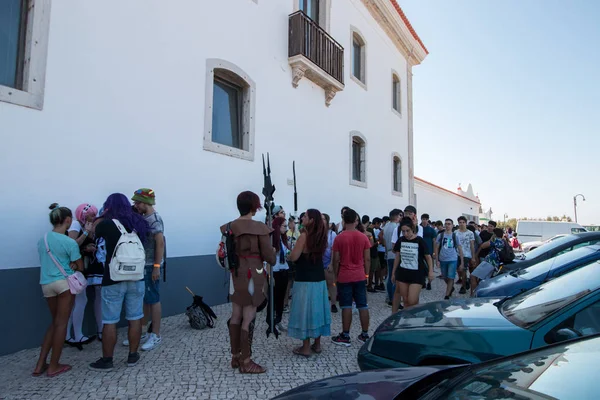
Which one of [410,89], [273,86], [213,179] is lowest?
[213,179]

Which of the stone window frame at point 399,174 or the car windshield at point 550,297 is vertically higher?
the stone window frame at point 399,174

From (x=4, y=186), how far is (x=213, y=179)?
3.15 meters

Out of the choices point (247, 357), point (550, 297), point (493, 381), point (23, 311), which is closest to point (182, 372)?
point (247, 357)

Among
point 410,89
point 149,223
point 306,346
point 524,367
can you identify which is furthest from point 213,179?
point 410,89

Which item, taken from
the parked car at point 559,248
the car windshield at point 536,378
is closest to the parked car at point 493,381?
the car windshield at point 536,378

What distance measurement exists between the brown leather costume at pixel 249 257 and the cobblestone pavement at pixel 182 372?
31.6 inches

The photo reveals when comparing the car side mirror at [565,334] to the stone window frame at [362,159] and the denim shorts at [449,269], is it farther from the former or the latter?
the stone window frame at [362,159]

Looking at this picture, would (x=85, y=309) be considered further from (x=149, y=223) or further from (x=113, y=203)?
(x=113, y=203)

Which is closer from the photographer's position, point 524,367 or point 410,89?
point 524,367

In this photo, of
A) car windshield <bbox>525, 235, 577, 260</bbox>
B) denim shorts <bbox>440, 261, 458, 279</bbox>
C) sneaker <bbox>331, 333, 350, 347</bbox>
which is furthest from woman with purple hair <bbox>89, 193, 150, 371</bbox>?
car windshield <bbox>525, 235, 577, 260</bbox>

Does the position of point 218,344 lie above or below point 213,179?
below

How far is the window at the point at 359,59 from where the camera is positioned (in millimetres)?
12448

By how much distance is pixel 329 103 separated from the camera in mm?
10445

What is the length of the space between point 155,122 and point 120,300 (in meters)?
3.15
